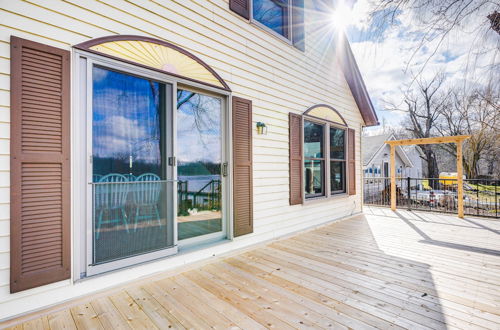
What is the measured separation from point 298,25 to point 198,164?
3.55 m

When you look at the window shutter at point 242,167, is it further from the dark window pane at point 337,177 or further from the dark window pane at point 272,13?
the dark window pane at point 337,177

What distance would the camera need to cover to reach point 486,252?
3.43 meters

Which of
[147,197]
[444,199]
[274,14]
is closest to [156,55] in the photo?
[147,197]

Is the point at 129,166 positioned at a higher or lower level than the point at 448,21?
lower

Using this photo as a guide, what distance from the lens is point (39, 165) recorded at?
1973mm

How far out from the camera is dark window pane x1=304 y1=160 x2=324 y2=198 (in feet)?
16.3

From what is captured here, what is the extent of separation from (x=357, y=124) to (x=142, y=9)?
18.9ft

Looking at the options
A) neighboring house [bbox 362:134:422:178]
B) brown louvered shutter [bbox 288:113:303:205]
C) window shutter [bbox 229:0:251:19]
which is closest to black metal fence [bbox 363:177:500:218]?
brown louvered shutter [bbox 288:113:303:205]

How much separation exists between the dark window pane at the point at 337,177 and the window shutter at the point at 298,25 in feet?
Result: 8.73

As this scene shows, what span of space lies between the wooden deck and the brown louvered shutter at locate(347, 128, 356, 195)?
2.40m

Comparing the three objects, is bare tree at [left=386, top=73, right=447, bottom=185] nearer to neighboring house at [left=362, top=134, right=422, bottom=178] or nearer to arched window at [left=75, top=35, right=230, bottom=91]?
neighboring house at [left=362, top=134, right=422, bottom=178]

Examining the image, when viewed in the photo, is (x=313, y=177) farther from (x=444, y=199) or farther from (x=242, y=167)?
(x=444, y=199)

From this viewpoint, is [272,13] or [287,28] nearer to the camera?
[272,13]

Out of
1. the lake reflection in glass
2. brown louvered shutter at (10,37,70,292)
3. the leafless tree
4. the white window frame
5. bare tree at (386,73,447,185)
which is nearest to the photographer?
the leafless tree
